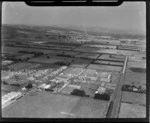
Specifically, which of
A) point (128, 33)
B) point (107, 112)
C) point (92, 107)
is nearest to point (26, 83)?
point (92, 107)

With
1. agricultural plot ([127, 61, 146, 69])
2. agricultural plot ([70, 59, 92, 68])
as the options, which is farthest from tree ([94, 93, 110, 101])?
agricultural plot ([127, 61, 146, 69])

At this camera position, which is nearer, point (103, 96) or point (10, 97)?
point (10, 97)

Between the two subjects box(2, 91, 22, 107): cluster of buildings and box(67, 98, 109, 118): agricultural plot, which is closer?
box(67, 98, 109, 118): agricultural plot

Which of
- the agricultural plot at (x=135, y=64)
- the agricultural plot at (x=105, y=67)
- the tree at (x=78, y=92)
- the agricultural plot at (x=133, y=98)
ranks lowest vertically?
the agricultural plot at (x=133, y=98)

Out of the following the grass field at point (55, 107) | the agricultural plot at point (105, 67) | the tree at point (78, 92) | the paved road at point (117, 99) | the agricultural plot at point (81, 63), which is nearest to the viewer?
the paved road at point (117, 99)

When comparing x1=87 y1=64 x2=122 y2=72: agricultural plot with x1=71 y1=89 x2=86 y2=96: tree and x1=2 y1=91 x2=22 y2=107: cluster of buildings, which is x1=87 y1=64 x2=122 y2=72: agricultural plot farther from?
x1=2 y1=91 x2=22 y2=107: cluster of buildings

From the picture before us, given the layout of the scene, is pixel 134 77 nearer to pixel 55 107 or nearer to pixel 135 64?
pixel 135 64

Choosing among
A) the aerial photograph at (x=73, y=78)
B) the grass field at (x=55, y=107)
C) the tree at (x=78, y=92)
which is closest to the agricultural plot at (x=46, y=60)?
the aerial photograph at (x=73, y=78)

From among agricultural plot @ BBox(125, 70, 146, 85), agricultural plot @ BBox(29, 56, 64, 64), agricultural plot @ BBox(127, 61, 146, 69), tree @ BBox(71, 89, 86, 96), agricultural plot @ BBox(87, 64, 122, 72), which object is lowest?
tree @ BBox(71, 89, 86, 96)

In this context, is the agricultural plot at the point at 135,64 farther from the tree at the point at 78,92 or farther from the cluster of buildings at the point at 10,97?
the cluster of buildings at the point at 10,97

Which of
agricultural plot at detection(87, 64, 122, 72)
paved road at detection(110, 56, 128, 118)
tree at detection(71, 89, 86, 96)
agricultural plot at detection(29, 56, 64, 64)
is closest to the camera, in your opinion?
paved road at detection(110, 56, 128, 118)

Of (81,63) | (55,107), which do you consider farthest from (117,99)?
(81,63)
